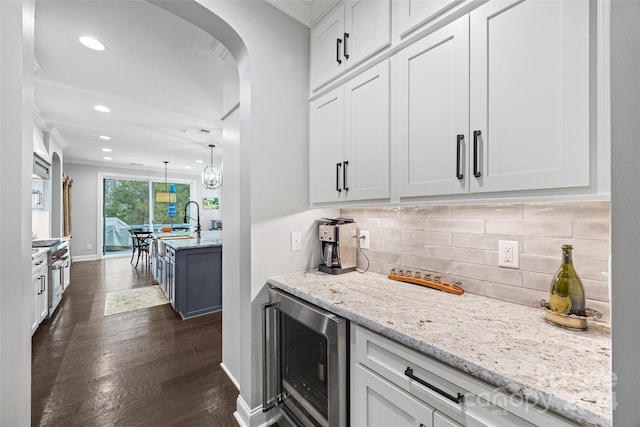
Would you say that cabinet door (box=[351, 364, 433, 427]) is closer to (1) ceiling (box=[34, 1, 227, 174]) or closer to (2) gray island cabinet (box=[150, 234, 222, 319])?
(1) ceiling (box=[34, 1, 227, 174])

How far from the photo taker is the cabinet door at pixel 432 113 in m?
1.09

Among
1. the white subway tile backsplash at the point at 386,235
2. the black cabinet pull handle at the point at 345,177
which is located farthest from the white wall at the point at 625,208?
the white subway tile backsplash at the point at 386,235

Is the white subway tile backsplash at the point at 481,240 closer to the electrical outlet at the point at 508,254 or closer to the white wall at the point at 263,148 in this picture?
the electrical outlet at the point at 508,254

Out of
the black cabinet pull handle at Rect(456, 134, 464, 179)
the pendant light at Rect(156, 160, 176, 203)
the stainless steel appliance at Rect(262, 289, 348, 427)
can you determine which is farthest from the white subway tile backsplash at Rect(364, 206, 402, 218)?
the pendant light at Rect(156, 160, 176, 203)

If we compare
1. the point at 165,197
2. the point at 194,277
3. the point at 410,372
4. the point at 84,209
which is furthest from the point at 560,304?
the point at 84,209

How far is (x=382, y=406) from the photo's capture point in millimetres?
1053

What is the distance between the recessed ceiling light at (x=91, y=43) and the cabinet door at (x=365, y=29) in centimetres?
213

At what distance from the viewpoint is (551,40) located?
873 mm

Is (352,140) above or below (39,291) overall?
above

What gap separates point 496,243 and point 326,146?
1.09 metres

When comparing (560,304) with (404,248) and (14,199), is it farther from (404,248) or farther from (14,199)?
(14,199)

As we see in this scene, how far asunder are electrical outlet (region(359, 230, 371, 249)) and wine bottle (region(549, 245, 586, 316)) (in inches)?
41.0

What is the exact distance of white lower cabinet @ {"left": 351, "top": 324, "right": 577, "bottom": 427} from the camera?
28.5 inches

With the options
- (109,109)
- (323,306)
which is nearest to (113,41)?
(109,109)
